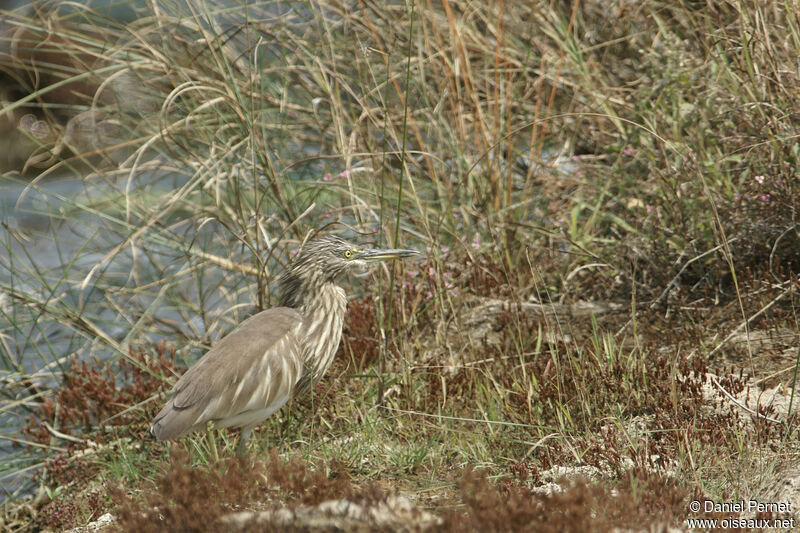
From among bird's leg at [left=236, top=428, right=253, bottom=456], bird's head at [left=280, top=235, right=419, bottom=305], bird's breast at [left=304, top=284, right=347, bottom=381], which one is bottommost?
bird's leg at [left=236, top=428, right=253, bottom=456]

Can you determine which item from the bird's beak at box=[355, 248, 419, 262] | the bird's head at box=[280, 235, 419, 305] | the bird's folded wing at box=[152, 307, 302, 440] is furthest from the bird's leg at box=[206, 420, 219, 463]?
the bird's beak at box=[355, 248, 419, 262]

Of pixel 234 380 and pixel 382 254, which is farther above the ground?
pixel 382 254

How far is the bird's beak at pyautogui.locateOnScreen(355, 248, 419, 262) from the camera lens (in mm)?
4504

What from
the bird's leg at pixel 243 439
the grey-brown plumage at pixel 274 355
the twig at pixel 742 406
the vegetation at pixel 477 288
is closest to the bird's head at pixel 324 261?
the grey-brown plumage at pixel 274 355

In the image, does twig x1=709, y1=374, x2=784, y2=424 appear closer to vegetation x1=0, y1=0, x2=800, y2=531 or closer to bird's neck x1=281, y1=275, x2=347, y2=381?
vegetation x1=0, y1=0, x2=800, y2=531

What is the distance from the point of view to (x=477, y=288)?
5426 millimetres

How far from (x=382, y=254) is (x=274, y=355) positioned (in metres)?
0.83

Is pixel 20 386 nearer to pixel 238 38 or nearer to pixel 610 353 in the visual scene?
pixel 238 38

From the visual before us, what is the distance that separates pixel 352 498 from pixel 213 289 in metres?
2.94

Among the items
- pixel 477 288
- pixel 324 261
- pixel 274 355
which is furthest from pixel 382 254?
pixel 477 288

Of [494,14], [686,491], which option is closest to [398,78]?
[494,14]

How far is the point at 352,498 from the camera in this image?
9.55 feet

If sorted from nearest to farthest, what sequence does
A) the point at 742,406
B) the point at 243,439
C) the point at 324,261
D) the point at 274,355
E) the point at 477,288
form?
1. the point at 742,406
2. the point at 274,355
3. the point at 243,439
4. the point at 324,261
5. the point at 477,288

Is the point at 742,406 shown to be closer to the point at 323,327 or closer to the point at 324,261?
the point at 323,327
